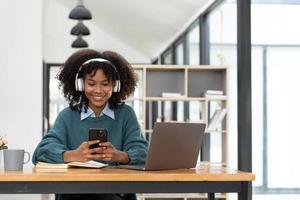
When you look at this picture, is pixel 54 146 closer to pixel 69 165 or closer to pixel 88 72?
pixel 69 165

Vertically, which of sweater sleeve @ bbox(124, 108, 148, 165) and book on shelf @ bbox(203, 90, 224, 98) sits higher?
book on shelf @ bbox(203, 90, 224, 98)

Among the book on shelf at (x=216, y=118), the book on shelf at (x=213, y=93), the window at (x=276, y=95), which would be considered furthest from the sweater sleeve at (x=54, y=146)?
the book on shelf at (x=213, y=93)

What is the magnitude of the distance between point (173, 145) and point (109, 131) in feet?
1.49

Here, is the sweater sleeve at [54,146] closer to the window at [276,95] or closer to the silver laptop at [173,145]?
the silver laptop at [173,145]

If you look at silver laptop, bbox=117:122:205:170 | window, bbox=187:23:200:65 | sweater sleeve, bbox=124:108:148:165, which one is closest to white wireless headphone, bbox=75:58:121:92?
sweater sleeve, bbox=124:108:148:165

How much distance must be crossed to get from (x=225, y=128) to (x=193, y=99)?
1.40 ft

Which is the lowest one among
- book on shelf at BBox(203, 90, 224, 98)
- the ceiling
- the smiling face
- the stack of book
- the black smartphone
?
the stack of book

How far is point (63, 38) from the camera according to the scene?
40.5 feet

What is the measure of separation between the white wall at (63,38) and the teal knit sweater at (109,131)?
9.56 m

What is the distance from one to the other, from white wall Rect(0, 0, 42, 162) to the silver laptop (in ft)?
9.24

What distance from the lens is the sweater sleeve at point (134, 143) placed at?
7.96ft

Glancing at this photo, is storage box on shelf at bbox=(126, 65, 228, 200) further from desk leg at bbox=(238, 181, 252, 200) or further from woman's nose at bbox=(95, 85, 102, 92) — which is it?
desk leg at bbox=(238, 181, 252, 200)

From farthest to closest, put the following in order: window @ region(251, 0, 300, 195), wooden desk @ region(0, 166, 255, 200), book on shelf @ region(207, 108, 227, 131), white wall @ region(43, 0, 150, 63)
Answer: white wall @ region(43, 0, 150, 63) < book on shelf @ region(207, 108, 227, 131) < window @ region(251, 0, 300, 195) < wooden desk @ region(0, 166, 255, 200)

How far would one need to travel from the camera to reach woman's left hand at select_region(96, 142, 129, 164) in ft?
7.32
